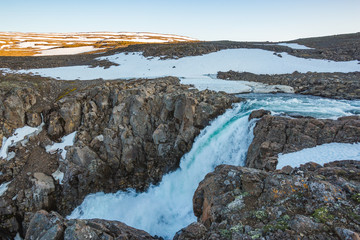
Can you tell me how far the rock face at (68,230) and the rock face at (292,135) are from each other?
8.77 m

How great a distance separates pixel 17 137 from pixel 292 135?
27586mm

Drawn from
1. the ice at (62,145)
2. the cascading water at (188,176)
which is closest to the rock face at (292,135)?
the cascading water at (188,176)

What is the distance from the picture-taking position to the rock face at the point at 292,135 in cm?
1191

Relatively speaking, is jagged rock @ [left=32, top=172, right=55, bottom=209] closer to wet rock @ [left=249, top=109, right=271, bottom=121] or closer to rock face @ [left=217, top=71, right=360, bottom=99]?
wet rock @ [left=249, top=109, right=271, bottom=121]

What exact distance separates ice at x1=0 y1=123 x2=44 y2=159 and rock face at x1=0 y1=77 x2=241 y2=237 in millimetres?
595

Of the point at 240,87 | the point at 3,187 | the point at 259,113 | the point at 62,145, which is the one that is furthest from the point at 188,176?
the point at 3,187

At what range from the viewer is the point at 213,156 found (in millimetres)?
16844

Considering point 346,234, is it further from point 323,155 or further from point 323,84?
point 323,84

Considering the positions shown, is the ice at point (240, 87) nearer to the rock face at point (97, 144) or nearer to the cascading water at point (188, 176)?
the rock face at point (97, 144)

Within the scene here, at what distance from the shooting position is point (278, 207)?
600 cm

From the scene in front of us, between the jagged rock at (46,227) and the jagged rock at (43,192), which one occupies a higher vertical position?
the jagged rock at (46,227)

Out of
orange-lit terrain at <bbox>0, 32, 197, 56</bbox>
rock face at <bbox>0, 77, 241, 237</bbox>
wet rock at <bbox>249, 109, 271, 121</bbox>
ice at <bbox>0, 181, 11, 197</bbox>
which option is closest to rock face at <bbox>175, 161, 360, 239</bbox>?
wet rock at <bbox>249, 109, 271, 121</bbox>

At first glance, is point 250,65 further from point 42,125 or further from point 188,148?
point 42,125

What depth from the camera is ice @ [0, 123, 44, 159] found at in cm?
2097
